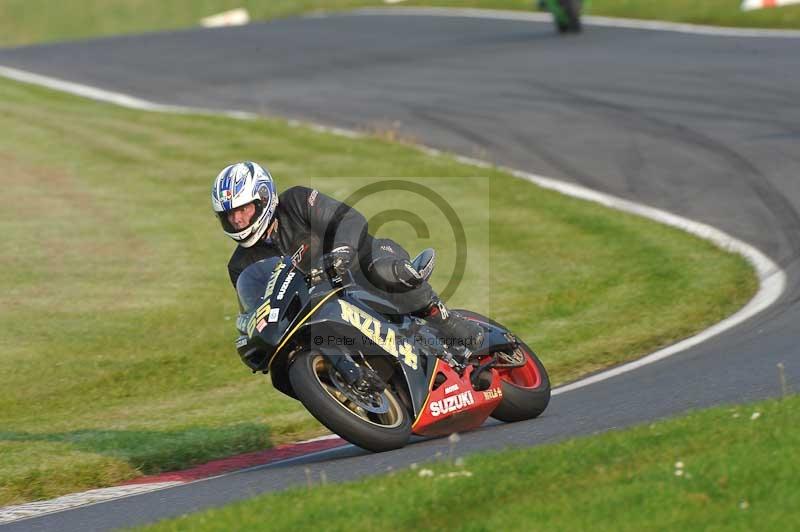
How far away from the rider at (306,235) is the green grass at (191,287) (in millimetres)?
1796

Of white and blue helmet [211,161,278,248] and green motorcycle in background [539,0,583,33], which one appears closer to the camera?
white and blue helmet [211,161,278,248]

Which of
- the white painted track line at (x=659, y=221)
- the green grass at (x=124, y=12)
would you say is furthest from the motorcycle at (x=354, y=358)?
the green grass at (x=124, y=12)

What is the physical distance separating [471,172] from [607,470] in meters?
13.2

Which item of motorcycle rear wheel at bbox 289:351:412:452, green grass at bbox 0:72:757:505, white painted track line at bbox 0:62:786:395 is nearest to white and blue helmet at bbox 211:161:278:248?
motorcycle rear wheel at bbox 289:351:412:452

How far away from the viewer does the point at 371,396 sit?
24.5ft

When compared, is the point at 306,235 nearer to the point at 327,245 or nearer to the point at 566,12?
the point at 327,245

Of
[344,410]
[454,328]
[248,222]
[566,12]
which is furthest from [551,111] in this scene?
[344,410]

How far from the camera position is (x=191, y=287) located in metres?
14.4

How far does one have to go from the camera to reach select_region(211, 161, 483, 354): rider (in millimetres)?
7559

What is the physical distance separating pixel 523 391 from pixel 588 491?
9.43 feet

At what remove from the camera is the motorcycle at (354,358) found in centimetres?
718

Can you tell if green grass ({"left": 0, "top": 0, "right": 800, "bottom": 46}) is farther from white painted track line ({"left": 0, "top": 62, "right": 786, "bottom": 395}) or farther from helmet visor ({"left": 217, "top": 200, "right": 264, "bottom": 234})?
helmet visor ({"left": 217, "top": 200, "right": 264, "bottom": 234})

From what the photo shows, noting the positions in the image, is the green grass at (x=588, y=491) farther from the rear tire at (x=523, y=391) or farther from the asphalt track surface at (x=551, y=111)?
the rear tire at (x=523, y=391)

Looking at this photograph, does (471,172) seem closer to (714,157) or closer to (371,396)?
(714,157)
